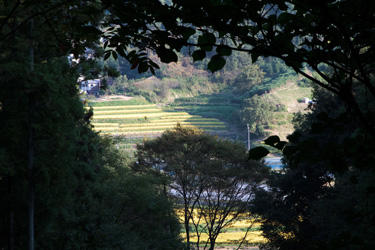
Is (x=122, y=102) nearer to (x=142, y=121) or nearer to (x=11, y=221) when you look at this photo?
(x=142, y=121)

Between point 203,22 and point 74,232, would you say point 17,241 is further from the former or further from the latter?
point 203,22

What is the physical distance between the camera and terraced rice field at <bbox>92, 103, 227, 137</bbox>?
4594cm

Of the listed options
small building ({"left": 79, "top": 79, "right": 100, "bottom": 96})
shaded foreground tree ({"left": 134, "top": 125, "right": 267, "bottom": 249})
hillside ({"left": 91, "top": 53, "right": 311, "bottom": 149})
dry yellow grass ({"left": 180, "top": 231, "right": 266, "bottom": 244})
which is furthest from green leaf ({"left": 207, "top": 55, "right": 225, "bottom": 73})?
hillside ({"left": 91, "top": 53, "right": 311, "bottom": 149})

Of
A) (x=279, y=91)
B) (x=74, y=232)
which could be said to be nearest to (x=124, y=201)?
(x=74, y=232)

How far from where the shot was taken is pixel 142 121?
161 feet

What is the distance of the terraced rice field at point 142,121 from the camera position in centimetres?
4594

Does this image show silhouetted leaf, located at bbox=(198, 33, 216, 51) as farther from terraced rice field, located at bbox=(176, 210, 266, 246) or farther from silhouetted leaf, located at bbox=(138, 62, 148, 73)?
terraced rice field, located at bbox=(176, 210, 266, 246)

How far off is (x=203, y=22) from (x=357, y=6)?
1.91 ft

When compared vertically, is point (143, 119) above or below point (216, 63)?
below

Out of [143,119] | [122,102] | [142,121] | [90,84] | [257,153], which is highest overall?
[90,84]

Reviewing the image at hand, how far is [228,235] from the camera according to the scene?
24234 mm

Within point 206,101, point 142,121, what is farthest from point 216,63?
point 206,101

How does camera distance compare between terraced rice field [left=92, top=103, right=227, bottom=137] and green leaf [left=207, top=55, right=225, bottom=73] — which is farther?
terraced rice field [left=92, top=103, right=227, bottom=137]

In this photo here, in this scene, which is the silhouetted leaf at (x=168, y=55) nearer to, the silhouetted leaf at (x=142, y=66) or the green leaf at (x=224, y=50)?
the green leaf at (x=224, y=50)
